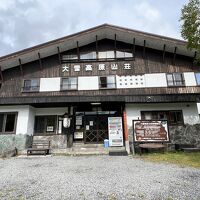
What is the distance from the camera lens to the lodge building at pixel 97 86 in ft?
39.0

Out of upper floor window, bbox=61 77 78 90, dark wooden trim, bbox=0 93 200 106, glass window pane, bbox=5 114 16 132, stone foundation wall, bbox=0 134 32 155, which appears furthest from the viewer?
upper floor window, bbox=61 77 78 90

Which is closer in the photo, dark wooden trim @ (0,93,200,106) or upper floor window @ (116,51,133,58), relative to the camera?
dark wooden trim @ (0,93,200,106)

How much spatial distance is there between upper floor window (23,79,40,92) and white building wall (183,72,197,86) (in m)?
11.1

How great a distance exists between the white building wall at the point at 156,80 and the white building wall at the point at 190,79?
154cm

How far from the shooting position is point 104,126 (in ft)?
42.7

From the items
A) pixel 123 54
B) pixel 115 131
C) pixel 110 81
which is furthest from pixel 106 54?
pixel 115 131

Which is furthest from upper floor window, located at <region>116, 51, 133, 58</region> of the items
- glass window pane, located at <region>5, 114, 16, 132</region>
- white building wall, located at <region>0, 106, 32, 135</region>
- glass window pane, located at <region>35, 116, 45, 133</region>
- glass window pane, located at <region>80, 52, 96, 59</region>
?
glass window pane, located at <region>5, 114, 16, 132</region>

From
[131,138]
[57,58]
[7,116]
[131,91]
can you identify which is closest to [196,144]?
[131,138]

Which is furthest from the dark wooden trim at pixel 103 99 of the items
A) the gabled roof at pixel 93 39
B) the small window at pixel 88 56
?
the small window at pixel 88 56

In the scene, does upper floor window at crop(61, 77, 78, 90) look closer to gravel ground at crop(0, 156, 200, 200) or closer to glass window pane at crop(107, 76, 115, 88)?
glass window pane at crop(107, 76, 115, 88)

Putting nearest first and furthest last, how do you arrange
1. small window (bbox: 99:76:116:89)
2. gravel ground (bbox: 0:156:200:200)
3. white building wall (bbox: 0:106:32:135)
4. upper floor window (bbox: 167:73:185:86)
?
gravel ground (bbox: 0:156:200:200)
white building wall (bbox: 0:106:32:135)
upper floor window (bbox: 167:73:185:86)
small window (bbox: 99:76:116:89)

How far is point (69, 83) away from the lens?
1320cm

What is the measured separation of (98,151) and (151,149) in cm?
333

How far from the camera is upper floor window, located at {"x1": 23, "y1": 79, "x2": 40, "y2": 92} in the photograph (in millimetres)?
13113
